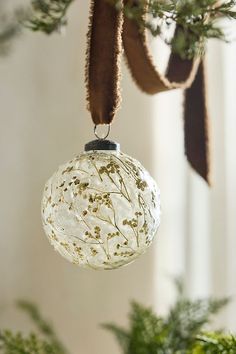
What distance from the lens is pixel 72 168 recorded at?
0.55 m

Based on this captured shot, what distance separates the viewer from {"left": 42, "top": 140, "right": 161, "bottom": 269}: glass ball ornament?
53 cm

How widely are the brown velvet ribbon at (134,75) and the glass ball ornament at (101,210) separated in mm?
48

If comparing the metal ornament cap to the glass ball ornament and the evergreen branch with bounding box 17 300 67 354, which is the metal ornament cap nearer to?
the glass ball ornament

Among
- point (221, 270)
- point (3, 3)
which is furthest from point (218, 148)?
point (3, 3)

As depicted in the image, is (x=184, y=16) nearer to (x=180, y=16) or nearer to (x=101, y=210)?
(x=180, y=16)

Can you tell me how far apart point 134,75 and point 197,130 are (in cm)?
11

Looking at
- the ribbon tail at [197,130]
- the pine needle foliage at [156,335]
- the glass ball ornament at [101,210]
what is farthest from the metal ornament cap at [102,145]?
the pine needle foliage at [156,335]

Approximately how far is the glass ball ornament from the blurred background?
0.74 meters

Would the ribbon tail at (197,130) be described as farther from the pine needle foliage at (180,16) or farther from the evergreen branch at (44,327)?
the evergreen branch at (44,327)

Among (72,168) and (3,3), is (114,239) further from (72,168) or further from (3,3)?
(3,3)

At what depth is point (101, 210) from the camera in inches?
21.0

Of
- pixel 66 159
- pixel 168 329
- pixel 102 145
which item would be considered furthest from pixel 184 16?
pixel 66 159

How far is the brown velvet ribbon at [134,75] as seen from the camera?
517 millimetres

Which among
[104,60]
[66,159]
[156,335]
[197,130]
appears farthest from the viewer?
[66,159]
